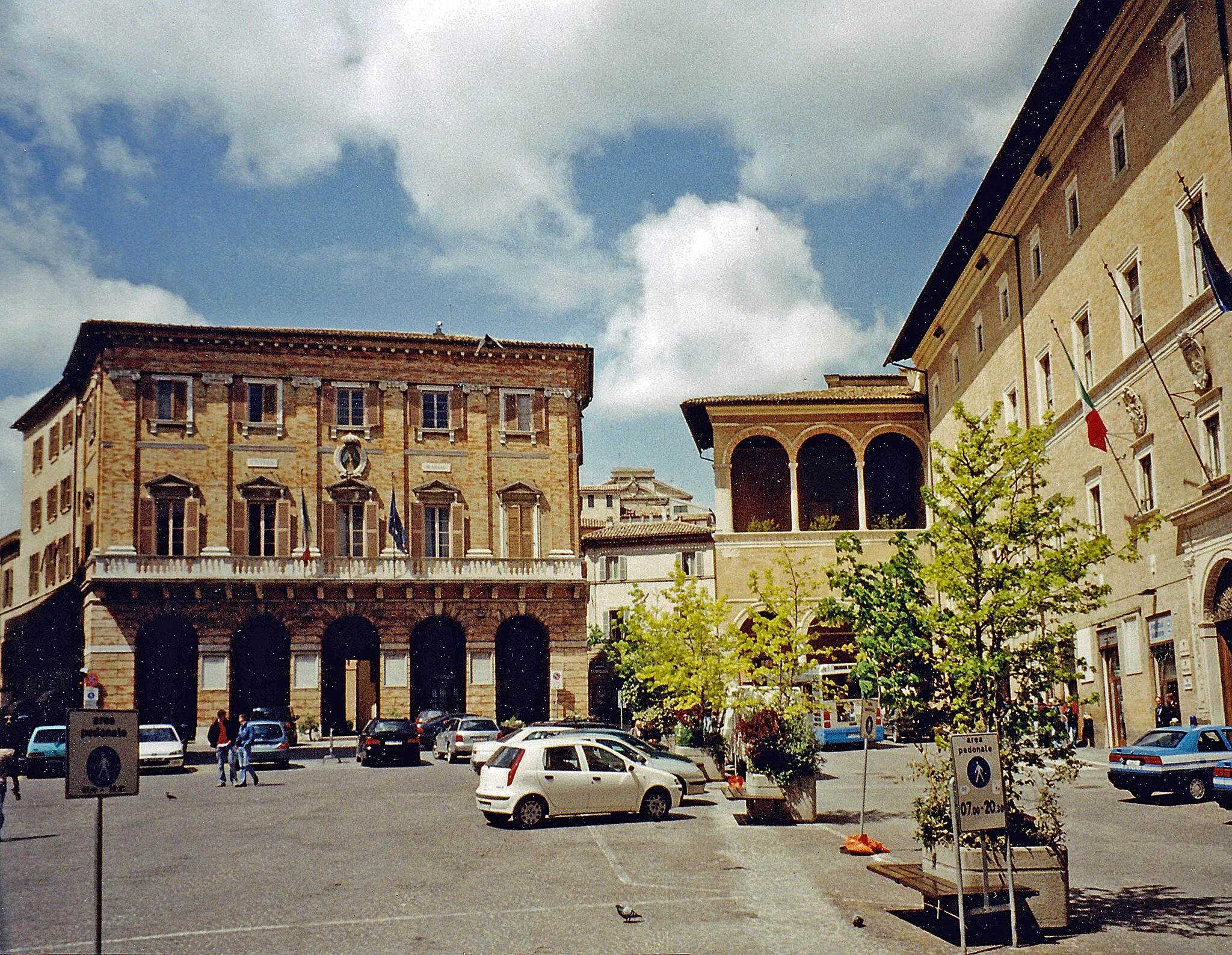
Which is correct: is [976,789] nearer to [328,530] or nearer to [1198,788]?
[1198,788]

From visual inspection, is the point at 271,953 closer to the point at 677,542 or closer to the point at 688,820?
the point at 688,820

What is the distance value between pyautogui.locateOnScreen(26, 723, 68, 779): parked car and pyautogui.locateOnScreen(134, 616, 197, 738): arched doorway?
13.1m

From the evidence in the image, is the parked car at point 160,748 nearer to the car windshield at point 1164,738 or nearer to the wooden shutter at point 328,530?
the wooden shutter at point 328,530

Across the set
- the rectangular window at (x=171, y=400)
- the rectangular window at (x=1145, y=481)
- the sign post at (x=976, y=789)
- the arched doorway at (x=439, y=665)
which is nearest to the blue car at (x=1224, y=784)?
the sign post at (x=976, y=789)

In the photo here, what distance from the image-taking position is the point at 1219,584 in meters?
27.9

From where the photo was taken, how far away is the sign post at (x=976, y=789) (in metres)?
10.6

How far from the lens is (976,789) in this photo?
1079cm

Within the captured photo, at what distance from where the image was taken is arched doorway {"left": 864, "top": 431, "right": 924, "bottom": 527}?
56062mm

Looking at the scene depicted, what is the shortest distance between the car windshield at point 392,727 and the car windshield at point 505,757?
1736cm

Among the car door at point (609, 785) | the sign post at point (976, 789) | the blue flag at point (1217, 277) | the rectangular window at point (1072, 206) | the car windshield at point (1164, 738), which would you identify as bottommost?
the car door at point (609, 785)

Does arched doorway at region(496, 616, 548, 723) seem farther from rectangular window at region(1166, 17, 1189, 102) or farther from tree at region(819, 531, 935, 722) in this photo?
tree at region(819, 531, 935, 722)

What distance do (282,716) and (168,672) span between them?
508cm

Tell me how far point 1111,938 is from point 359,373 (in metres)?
44.9

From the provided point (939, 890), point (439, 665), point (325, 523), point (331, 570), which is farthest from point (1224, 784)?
point (325, 523)
